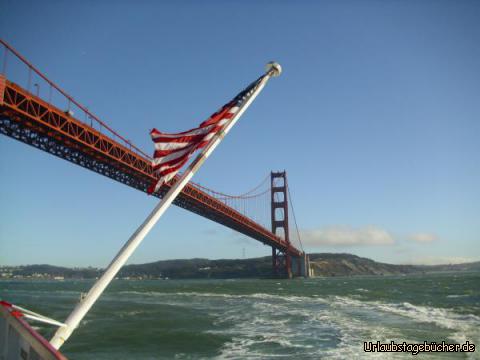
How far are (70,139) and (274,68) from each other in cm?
2435

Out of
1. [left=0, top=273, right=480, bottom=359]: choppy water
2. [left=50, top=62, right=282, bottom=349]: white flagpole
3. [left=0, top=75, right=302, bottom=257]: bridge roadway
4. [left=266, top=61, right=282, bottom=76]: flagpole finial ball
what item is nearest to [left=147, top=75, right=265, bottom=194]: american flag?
[left=50, top=62, right=282, bottom=349]: white flagpole

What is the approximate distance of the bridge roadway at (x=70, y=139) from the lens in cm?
2133

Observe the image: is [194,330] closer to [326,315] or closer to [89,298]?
[326,315]

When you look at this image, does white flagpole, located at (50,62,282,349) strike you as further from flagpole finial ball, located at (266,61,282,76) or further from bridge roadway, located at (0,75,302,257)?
bridge roadway, located at (0,75,302,257)

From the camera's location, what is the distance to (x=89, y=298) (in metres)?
3.14

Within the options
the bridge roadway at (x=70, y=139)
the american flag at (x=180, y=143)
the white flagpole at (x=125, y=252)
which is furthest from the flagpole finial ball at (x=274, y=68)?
the bridge roadway at (x=70, y=139)

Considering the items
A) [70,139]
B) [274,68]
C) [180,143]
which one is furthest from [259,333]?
[70,139]

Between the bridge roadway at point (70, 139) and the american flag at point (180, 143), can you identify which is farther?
the bridge roadway at point (70, 139)

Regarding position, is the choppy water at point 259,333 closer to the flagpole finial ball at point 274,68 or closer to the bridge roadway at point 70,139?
the flagpole finial ball at point 274,68

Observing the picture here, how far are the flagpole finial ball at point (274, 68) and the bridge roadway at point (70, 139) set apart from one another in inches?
762

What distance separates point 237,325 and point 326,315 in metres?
4.64

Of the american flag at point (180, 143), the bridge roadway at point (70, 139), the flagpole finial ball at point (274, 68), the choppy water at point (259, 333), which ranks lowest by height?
the choppy water at point (259, 333)

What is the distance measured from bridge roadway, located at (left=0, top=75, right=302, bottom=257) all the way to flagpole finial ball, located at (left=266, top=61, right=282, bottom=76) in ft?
63.5

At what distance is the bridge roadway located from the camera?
2133 centimetres
